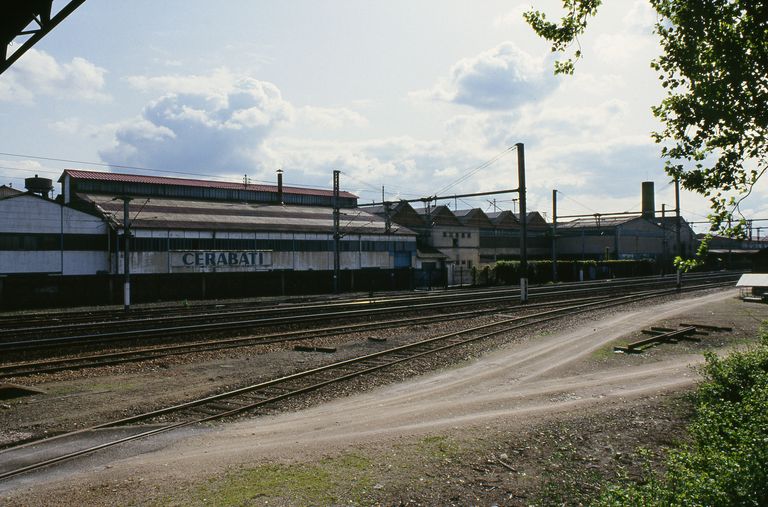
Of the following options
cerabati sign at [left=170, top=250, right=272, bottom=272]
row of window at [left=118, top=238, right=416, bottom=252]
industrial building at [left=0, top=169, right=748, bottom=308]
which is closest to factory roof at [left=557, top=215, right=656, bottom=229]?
industrial building at [left=0, top=169, right=748, bottom=308]

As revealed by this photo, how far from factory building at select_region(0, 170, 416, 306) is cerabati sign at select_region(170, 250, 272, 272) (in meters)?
0.08

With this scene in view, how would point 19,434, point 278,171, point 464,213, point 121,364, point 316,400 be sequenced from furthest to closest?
point 464,213 → point 278,171 → point 121,364 → point 316,400 → point 19,434

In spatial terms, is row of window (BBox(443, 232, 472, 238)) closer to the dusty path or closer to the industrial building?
the industrial building

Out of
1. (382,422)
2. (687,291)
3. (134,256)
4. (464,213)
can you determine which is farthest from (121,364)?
(464,213)

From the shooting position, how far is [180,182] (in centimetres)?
6819

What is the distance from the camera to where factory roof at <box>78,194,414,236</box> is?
47.2m

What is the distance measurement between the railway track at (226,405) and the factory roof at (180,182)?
51.1 m

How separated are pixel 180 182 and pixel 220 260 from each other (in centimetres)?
2401

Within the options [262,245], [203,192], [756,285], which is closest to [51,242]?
[262,245]

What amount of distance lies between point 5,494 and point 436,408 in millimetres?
7331

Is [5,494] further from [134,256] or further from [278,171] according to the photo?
[278,171]

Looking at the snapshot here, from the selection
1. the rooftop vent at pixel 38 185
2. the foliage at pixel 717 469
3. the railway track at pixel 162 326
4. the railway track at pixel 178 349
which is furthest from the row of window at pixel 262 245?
the foliage at pixel 717 469

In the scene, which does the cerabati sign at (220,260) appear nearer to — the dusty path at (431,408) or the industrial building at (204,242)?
the industrial building at (204,242)

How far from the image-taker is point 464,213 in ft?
270
